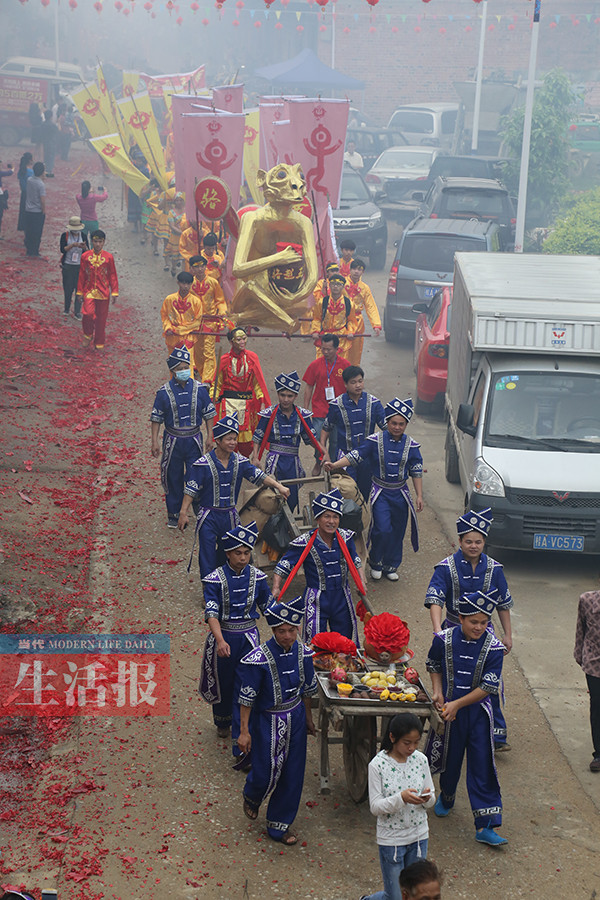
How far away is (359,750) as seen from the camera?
22.7 ft

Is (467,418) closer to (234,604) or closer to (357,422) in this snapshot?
(357,422)

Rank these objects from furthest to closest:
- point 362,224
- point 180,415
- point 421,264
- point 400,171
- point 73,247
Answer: point 400,171 → point 362,224 → point 421,264 → point 73,247 → point 180,415

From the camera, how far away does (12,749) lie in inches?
299

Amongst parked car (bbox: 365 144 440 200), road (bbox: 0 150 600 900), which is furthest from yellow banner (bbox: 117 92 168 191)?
road (bbox: 0 150 600 900)

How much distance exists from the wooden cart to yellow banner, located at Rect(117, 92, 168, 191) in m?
21.1

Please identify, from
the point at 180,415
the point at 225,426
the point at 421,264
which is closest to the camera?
the point at 225,426

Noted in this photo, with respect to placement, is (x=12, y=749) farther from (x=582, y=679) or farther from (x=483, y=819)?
(x=582, y=679)

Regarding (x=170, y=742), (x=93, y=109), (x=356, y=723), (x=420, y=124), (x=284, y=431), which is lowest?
(x=170, y=742)

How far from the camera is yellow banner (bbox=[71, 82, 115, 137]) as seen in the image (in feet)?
88.9

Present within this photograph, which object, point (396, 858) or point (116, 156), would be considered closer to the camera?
point (396, 858)

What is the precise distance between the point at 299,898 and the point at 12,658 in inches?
134

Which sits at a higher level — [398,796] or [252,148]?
[252,148]

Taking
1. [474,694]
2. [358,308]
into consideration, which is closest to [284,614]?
[474,694]

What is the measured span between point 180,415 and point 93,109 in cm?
1817
